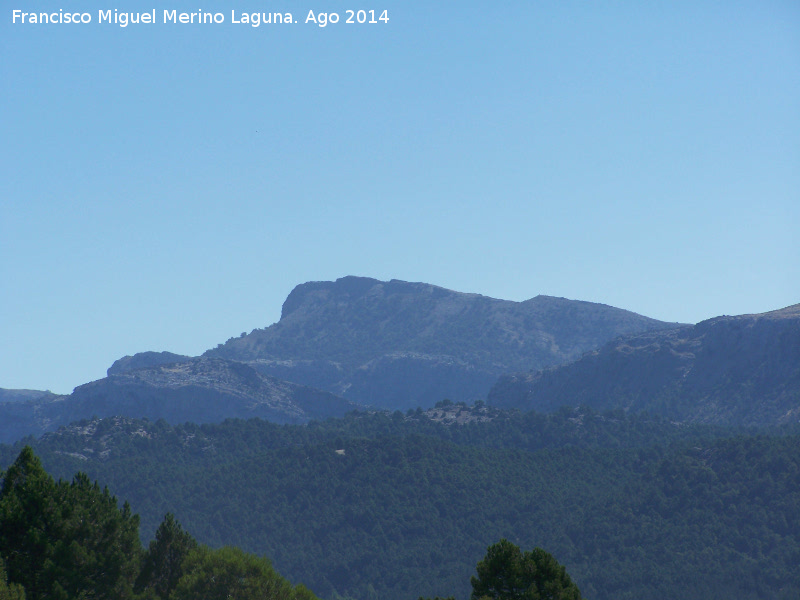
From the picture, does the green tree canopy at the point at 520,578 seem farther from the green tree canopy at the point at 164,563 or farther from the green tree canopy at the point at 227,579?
the green tree canopy at the point at 164,563

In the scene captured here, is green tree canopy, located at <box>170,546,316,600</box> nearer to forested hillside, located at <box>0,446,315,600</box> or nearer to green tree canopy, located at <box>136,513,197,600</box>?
forested hillside, located at <box>0,446,315,600</box>

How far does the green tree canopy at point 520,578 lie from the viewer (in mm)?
48375

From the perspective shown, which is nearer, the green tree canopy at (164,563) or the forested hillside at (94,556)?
the forested hillside at (94,556)

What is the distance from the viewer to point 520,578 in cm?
4878

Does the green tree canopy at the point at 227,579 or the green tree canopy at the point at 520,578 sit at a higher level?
the green tree canopy at the point at 520,578

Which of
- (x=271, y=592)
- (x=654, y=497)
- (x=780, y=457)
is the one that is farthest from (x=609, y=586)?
(x=271, y=592)

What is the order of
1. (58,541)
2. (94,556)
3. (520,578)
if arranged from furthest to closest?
(94,556)
(58,541)
(520,578)

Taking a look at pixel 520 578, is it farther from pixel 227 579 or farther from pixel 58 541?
pixel 58 541

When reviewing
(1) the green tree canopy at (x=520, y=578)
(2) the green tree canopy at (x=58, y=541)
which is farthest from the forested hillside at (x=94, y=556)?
(1) the green tree canopy at (x=520, y=578)

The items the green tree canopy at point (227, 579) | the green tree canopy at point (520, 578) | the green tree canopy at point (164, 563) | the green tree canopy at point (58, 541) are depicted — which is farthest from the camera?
the green tree canopy at point (164, 563)

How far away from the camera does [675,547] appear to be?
569ft

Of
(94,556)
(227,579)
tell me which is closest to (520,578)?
(227,579)

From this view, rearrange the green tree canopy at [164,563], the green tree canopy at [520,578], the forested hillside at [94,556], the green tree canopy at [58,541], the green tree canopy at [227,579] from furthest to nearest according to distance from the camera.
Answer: the green tree canopy at [164,563], the green tree canopy at [227,579], the forested hillside at [94,556], the green tree canopy at [58,541], the green tree canopy at [520,578]

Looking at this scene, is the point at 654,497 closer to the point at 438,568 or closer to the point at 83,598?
the point at 438,568
